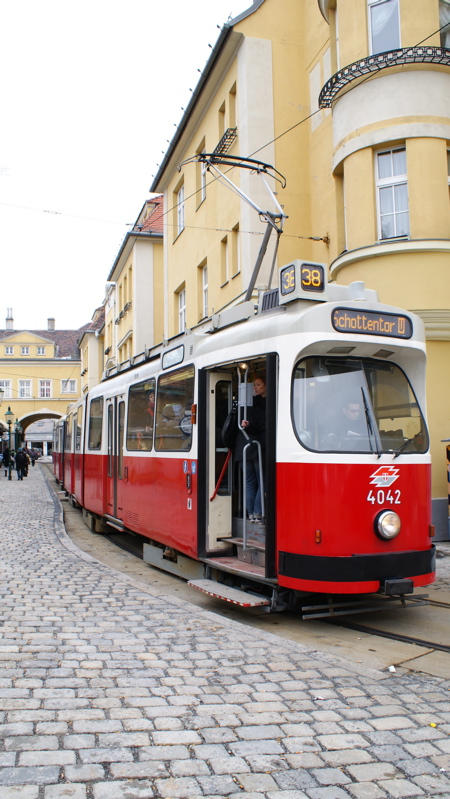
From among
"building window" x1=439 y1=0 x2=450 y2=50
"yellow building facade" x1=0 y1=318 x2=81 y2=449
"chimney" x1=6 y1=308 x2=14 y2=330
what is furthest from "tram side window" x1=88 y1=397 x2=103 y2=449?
"chimney" x1=6 y1=308 x2=14 y2=330

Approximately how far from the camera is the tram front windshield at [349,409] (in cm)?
617

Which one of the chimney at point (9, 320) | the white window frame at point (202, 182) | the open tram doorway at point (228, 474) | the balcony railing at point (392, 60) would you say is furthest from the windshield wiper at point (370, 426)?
the chimney at point (9, 320)

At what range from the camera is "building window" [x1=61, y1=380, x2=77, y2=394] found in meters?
78.8

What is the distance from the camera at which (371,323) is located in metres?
6.46

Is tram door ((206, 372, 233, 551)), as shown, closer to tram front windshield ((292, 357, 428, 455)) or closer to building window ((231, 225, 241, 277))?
tram front windshield ((292, 357, 428, 455))

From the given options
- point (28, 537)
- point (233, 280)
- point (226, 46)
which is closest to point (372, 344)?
point (28, 537)

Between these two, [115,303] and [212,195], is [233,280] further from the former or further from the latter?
[115,303]

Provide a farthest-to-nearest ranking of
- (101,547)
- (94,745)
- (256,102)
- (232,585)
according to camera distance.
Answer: (256,102)
(101,547)
(232,585)
(94,745)

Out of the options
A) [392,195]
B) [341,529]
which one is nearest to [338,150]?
[392,195]

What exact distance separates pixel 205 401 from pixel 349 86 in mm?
8098

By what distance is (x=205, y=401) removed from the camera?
7.72 metres

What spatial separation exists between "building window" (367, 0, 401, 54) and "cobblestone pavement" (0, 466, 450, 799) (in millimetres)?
10731

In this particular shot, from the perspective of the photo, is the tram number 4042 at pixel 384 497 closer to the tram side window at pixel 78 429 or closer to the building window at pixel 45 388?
the tram side window at pixel 78 429

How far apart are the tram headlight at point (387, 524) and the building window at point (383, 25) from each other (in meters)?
9.64
